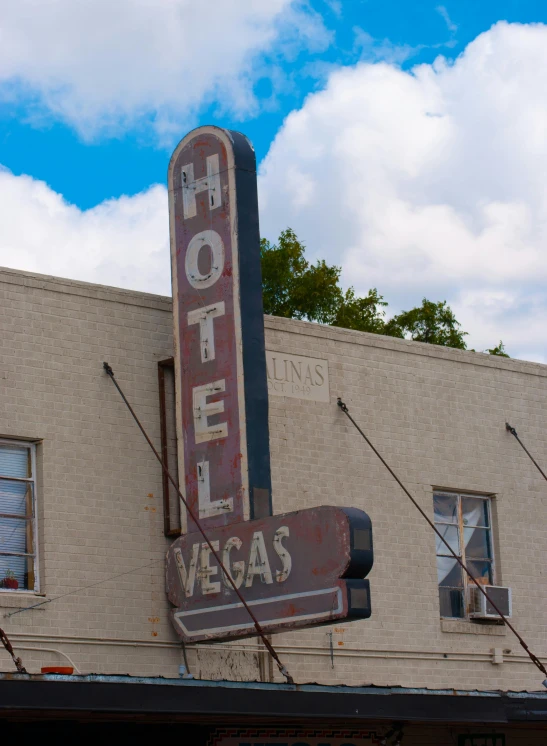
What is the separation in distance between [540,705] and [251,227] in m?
6.40

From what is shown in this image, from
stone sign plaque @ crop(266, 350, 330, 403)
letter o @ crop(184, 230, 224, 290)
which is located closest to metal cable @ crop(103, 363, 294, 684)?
letter o @ crop(184, 230, 224, 290)

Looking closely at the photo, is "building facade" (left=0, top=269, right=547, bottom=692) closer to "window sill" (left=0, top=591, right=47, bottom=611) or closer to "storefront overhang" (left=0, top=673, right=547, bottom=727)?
"window sill" (left=0, top=591, right=47, bottom=611)

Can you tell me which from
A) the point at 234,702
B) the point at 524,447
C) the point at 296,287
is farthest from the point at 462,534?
the point at 296,287

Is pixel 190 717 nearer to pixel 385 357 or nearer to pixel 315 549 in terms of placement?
pixel 315 549

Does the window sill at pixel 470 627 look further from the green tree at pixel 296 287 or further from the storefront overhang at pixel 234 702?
the green tree at pixel 296 287

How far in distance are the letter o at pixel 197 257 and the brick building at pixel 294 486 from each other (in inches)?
32.5

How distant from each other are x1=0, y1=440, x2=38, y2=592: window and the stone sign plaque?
360cm

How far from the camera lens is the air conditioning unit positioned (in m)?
19.3

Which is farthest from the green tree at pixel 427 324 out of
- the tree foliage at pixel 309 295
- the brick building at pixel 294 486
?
the brick building at pixel 294 486

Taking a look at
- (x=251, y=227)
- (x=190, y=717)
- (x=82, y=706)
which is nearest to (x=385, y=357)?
(x=251, y=227)

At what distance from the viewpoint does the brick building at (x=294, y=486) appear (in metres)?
15.6

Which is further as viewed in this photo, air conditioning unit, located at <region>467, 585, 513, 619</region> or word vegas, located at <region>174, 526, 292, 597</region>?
air conditioning unit, located at <region>467, 585, 513, 619</region>

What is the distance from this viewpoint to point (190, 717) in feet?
43.8

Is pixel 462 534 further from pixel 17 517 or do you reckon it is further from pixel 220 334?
pixel 17 517
